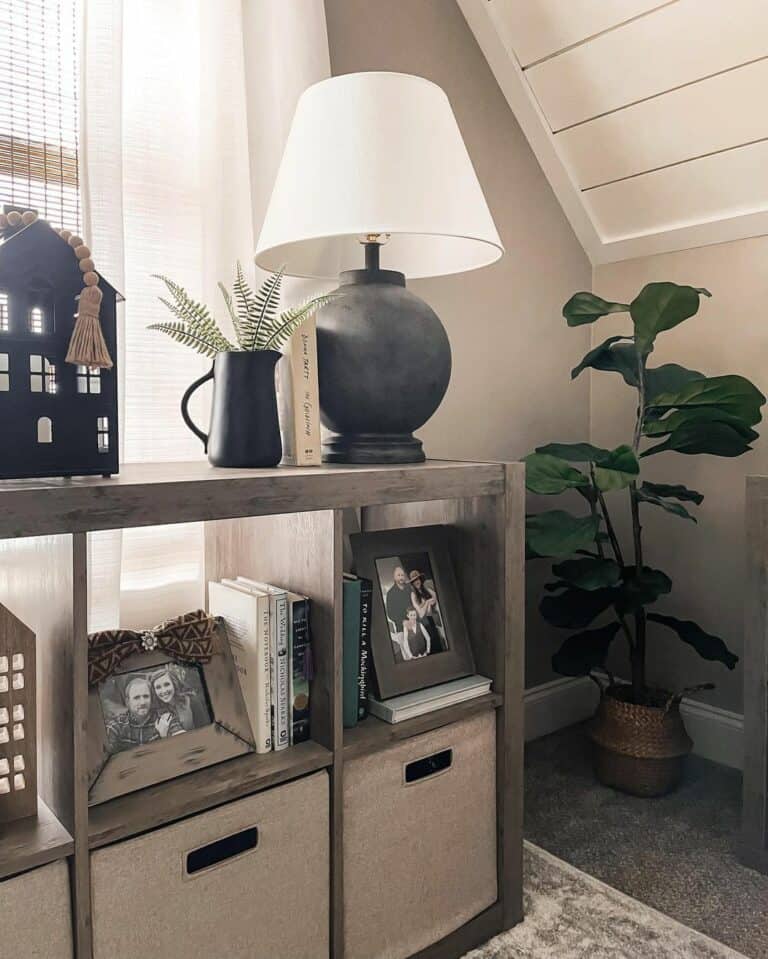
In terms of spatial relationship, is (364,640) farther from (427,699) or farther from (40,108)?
(40,108)

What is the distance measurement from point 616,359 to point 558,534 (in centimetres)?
50

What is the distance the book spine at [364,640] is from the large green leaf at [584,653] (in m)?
0.83

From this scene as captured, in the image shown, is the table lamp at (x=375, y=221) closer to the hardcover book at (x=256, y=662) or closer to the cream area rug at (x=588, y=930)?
the hardcover book at (x=256, y=662)

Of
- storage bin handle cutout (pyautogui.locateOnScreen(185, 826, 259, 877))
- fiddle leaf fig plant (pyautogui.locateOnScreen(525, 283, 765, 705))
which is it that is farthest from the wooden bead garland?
fiddle leaf fig plant (pyautogui.locateOnScreen(525, 283, 765, 705))

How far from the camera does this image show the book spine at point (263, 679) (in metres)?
1.18

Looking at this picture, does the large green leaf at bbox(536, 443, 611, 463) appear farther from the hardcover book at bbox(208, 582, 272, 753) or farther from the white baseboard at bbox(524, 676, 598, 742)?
the hardcover book at bbox(208, 582, 272, 753)

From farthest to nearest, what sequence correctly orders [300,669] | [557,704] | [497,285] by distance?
[557,704] → [497,285] → [300,669]

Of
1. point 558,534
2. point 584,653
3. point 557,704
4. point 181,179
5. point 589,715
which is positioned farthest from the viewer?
point 589,715

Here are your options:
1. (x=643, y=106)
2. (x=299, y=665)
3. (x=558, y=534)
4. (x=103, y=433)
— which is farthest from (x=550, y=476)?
(x=103, y=433)

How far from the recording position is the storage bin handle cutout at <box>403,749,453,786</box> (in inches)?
50.7

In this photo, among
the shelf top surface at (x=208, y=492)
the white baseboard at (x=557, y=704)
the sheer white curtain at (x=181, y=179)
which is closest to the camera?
the shelf top surface at (x=208, y=492)

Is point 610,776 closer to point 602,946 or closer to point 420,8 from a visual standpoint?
point 602,946

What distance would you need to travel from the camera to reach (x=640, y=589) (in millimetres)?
1888

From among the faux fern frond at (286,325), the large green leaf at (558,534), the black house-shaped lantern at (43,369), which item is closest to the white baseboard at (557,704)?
the large green leaf at (558,534)
